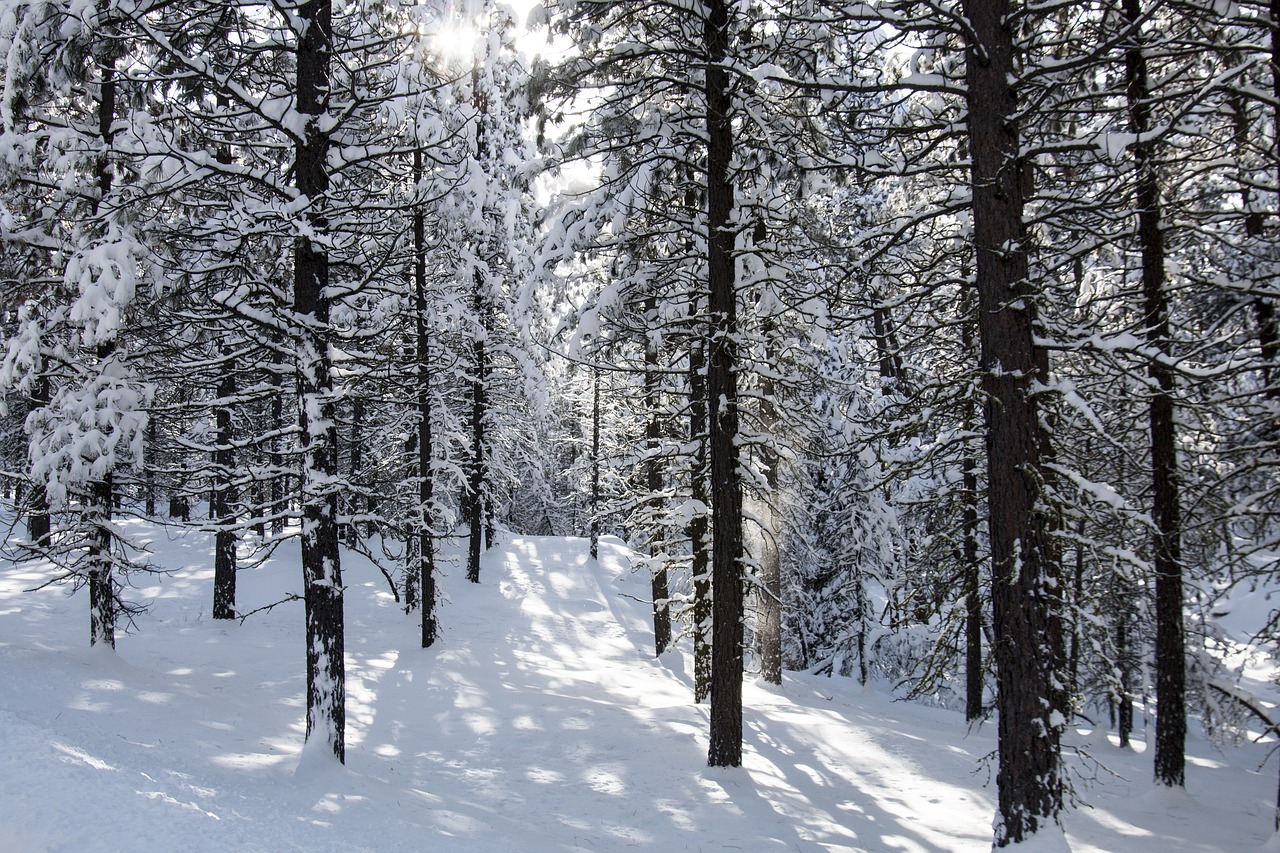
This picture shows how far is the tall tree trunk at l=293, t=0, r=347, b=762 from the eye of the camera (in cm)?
873

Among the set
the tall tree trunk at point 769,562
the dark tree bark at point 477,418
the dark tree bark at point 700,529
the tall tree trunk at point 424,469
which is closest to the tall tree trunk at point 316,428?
the dark tree bark at point 700,529

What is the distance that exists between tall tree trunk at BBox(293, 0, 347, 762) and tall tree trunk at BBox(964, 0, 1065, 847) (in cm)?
737

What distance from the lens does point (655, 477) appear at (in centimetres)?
1891

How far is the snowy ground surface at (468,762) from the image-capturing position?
251 inches

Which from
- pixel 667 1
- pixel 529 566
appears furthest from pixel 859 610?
pixel 667 1

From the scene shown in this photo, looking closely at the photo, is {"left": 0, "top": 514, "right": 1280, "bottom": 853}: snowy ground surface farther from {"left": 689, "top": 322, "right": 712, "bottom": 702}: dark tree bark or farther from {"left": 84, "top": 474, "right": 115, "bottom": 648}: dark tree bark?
{"left": 689, "top": 322, "right": 712, "bottom": 702}: dark tree bark

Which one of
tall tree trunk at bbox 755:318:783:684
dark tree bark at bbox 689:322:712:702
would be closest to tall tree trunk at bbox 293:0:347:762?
dark tree bark at bbox 689:322:712:702

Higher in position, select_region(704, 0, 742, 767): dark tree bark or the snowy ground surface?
select_region(704, 0, 742, 767): dark tree bark

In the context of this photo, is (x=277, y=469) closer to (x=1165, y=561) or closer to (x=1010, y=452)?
(x=1010, y=452)

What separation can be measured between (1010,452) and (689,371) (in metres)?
4.31

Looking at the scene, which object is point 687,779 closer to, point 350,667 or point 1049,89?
point 1049,89

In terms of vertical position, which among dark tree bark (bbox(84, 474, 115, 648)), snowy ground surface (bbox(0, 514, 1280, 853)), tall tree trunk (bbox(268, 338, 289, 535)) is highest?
tall tree trunk (bbox(268, 338, 289, 535))

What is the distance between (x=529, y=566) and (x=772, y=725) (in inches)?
774

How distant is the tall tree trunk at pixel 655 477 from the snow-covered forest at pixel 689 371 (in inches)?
15.7
